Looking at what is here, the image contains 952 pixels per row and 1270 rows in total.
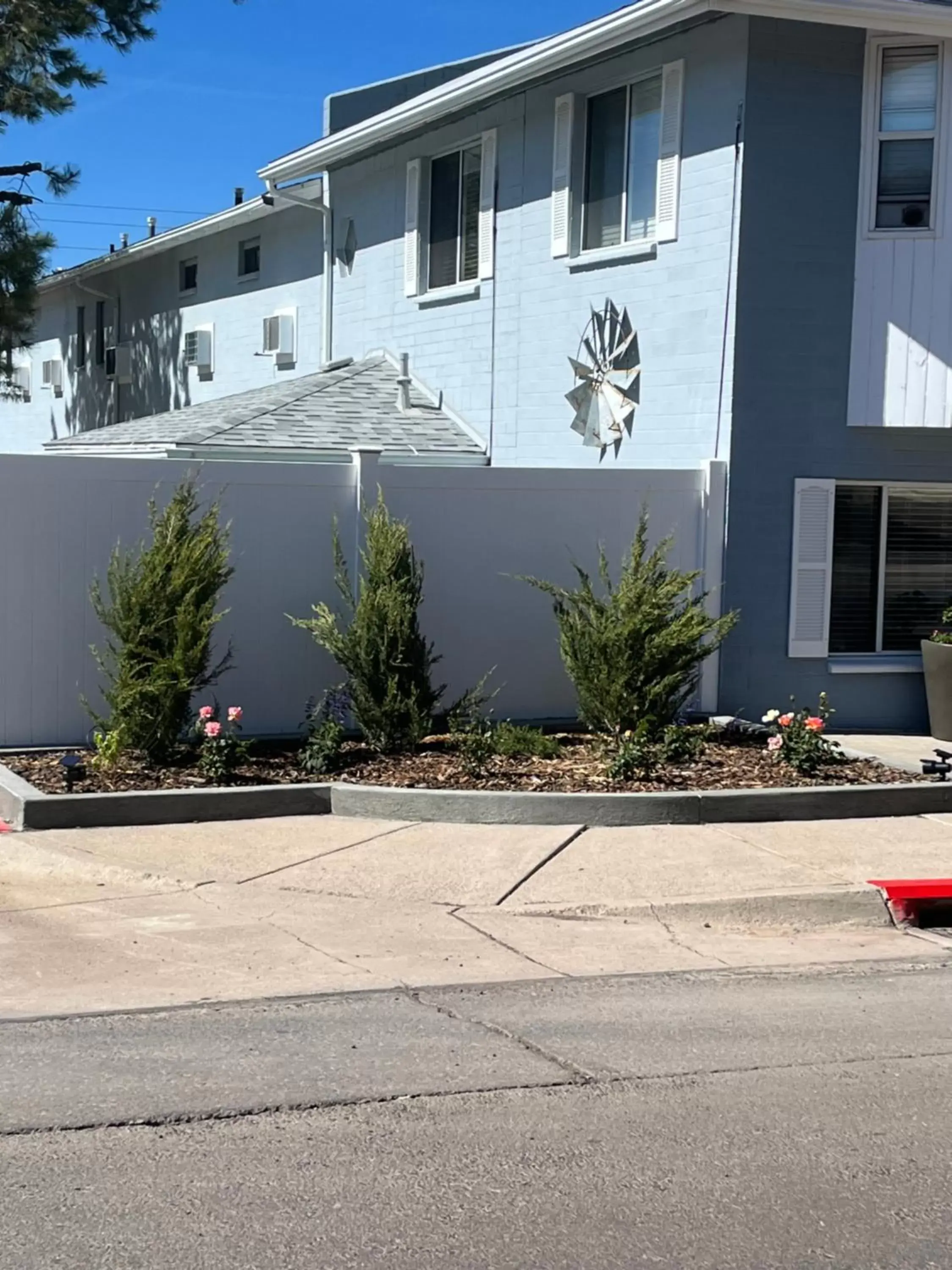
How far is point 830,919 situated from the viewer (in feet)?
26.9

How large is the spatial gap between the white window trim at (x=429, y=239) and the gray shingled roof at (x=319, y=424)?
105cm

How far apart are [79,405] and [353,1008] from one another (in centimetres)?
2237

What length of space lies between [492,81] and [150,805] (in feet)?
27.8

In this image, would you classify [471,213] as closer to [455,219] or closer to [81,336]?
[455,219]

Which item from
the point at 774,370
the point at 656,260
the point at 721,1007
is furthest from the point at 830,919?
the point at 656,260

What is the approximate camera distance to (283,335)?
65.1 ft

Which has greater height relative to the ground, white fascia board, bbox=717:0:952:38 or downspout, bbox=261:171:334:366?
white fascia board, bbox=717:0:952:38

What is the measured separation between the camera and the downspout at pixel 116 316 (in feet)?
82.3

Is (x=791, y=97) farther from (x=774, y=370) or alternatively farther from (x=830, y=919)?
(x=830, y=919)

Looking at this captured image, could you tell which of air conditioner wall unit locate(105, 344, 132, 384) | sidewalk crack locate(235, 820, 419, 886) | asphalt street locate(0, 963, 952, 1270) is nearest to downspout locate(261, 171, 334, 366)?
air conditioner wall unit locate(105, 344, 132, 384)

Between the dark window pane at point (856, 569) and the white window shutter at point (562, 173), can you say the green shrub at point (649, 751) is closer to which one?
the dark window pane at point (856, 569)

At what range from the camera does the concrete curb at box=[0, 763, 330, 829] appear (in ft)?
30.2

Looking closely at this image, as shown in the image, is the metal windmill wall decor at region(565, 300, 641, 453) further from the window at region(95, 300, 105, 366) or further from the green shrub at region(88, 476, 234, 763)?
the window at region(95, 300, 105, 366)

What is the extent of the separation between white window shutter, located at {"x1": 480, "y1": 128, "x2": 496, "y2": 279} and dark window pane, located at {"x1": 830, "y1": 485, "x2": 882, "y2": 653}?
15.6 feet
